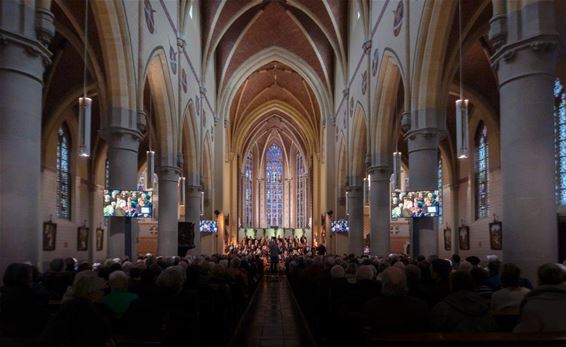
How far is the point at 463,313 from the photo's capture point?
468cm

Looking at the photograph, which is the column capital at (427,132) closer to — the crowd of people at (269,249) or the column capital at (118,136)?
the column capital at (118,136)

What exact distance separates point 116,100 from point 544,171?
10435 mm

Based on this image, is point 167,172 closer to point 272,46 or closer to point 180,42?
point 180,42

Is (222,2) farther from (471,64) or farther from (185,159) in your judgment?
(471,64)

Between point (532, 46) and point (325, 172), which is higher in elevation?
point (325, 172)

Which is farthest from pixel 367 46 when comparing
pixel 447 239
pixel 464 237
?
pixel 447 239

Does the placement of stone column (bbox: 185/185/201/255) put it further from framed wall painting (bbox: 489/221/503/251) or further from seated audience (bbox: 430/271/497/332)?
seated audience (bbox: 430/271/497/332)

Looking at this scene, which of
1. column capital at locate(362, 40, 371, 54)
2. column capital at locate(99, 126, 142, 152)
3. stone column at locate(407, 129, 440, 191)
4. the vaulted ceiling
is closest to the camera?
column capital at locate(99, 126, 142, 152)

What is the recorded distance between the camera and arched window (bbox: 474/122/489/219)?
2681 cm

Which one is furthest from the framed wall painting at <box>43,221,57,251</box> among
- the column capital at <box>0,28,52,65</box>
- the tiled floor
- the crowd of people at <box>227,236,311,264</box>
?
the column capital at <box>0,28,52,65</box>

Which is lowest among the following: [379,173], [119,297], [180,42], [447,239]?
[447,239]

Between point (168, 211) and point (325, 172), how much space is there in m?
17.1

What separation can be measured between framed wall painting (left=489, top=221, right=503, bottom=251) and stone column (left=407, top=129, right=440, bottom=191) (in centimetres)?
1044

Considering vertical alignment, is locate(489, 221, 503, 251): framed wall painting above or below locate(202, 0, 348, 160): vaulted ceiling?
below
